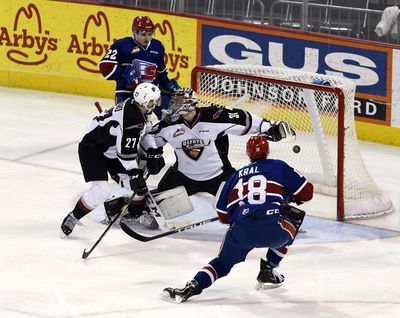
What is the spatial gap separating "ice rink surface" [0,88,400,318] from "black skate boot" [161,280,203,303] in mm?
56

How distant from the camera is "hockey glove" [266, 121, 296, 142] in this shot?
827 cm

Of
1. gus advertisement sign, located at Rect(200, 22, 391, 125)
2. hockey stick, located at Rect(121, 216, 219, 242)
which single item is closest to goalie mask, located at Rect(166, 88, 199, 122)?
hockey stick, located at Rect(121, 216, 219, 242)

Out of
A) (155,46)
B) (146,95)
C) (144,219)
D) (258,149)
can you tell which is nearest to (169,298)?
(258,149)

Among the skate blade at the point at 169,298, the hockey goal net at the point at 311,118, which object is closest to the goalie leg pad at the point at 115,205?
the skate blade at the point at 169,298

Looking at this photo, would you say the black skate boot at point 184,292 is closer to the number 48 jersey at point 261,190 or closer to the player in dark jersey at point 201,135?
the number 48 jersey at point 261,190

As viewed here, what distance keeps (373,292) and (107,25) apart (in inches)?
233

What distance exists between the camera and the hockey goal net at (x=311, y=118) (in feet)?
29.2

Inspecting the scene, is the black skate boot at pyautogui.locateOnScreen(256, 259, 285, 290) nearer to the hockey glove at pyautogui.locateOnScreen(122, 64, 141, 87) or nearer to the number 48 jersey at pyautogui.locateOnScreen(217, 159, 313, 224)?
the number 48 jersey at pyautogui.locateOnScreen(217, 159, 313, 224)

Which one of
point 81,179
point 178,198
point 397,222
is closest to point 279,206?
point 178,198

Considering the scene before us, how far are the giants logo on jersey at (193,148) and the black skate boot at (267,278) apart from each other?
4.76 ft

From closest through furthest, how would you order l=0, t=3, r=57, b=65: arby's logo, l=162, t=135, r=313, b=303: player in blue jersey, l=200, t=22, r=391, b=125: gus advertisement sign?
l=162, t=135, r=313, b=303: player in blue jersey, l=200, t=22, r=391, b=125: gus advertisement sign, l=0, t=3, r=57, b=65: arby's logo

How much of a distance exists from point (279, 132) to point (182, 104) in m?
0.69

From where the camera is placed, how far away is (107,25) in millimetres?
12422

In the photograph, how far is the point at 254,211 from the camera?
6816mm
